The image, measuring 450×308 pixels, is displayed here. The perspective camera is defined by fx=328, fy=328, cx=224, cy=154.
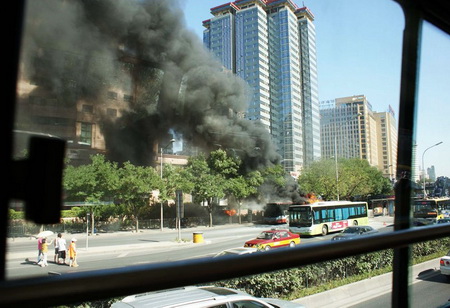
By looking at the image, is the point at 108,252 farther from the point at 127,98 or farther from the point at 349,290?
the point at 349,290

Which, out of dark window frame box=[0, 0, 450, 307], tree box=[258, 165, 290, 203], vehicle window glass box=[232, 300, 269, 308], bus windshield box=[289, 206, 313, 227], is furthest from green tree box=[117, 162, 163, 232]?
tree box=[258, 165, 290, 203]

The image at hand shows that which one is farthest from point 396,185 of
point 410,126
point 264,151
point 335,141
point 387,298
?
point 264,151

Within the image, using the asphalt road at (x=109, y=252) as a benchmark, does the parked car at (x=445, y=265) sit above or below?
below

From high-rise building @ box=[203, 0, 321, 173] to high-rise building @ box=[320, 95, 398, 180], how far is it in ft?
0.25

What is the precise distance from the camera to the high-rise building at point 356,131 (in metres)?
1.83

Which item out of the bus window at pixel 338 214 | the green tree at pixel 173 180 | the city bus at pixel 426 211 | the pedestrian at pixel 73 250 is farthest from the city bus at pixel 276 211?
the pedestrian at pixel 73 250

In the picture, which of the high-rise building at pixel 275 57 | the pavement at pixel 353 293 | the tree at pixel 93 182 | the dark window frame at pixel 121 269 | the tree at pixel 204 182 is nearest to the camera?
the dark window frame at pixel 121 269

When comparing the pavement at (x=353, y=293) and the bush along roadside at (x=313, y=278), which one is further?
the bush along roadside at (x=313, y=278)

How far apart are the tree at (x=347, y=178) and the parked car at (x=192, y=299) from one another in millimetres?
964

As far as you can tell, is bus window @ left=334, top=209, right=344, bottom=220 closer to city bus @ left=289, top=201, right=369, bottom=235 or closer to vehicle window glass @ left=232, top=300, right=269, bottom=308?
city bus @ left=289, top=201, right=369, bottom=235

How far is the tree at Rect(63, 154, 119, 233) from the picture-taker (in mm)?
713

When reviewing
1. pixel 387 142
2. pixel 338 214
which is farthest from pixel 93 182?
pixel 338 214

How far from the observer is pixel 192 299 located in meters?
0.90

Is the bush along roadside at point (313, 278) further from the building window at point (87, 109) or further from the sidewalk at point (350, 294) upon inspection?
the building window at point (87, 109)
